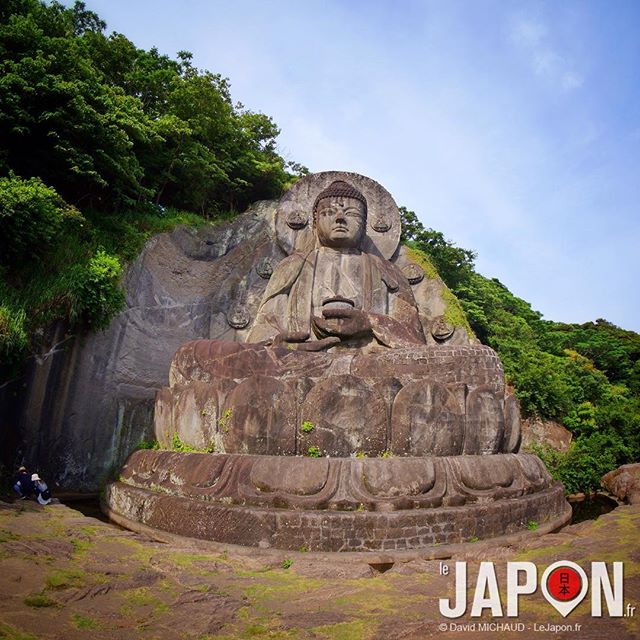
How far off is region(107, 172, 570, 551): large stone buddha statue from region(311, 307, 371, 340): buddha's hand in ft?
0.06

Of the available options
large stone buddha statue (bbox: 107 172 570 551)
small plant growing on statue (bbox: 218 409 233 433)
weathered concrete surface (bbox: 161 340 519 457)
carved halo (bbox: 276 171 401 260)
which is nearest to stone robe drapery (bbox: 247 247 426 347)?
large stone buddha statue (bbox: 107 172 570 551)

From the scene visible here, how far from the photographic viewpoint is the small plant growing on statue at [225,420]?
4.80 metres

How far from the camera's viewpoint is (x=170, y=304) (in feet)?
29.4

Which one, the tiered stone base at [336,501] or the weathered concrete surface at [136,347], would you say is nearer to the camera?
Answer: the tiered stone base at [336,501]

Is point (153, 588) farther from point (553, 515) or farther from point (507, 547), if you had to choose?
point (553, 515)

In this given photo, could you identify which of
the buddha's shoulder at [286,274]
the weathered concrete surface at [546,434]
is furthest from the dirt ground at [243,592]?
the weathered concrete surface at [546,434]

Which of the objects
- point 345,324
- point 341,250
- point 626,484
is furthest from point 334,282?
point 626,484

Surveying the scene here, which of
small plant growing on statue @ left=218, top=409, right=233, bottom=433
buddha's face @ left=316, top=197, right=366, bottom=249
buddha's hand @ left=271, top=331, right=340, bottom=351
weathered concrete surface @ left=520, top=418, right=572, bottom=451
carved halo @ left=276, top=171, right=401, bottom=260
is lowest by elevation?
small plant growing on statue @ left=218, top=409, right=233, bottom=433

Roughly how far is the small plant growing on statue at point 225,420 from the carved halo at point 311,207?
15.4ft

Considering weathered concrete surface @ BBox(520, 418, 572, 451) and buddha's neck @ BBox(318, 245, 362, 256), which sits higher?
buddha's neck @ BBox(318, 245, 362, 256)

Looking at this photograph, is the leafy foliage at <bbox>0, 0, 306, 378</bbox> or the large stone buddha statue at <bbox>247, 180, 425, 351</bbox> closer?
the leafy foliage at <bbox>0, 0, 306, 378</bbox>

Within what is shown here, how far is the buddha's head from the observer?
7.88 metres

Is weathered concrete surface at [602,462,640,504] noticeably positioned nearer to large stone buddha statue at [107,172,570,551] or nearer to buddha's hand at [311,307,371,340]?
large stone buddha statue at [107,172,570,551]

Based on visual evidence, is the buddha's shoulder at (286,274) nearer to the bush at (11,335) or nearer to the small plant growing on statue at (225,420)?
the small plant growing on statue at (225,420)
